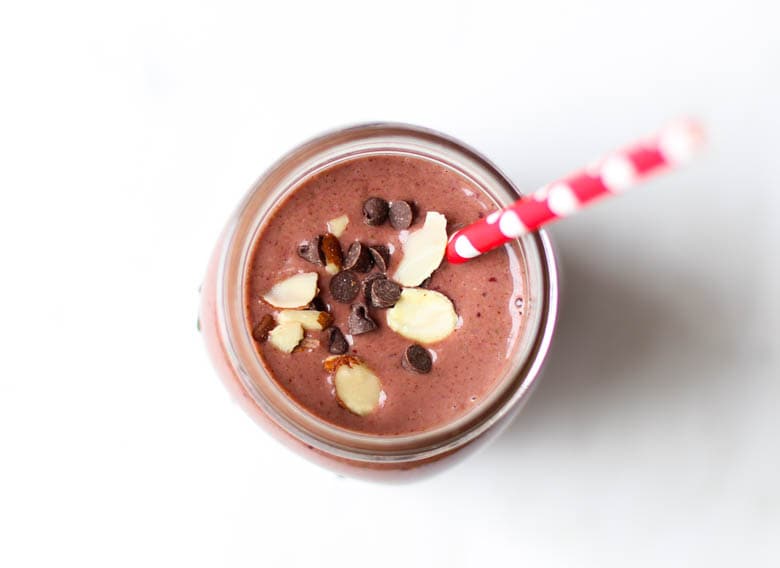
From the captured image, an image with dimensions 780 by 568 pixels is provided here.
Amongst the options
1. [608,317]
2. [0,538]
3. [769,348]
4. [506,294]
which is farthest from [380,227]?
[0,538]

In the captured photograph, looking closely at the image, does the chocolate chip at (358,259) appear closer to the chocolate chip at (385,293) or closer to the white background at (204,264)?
the chocolate chip at (385,293)

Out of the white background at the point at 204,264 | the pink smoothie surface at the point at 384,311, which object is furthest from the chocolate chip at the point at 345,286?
the white background at the point at 204,264

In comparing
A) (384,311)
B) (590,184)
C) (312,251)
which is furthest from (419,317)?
(590,184)

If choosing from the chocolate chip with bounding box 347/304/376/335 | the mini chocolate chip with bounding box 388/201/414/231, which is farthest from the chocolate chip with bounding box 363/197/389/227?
the chocolate chip with bounding box 347/304/376/335

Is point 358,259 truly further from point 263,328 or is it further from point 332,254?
point 263,328

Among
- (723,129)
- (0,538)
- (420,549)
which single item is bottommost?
(0,538)

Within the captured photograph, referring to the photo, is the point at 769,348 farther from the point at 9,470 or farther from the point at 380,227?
the point at 9,470

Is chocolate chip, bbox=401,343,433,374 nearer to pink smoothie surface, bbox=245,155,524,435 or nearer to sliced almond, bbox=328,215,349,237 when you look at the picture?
pink smoothie surface, bbox=245,155,524,435

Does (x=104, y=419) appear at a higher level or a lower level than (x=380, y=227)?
lower
